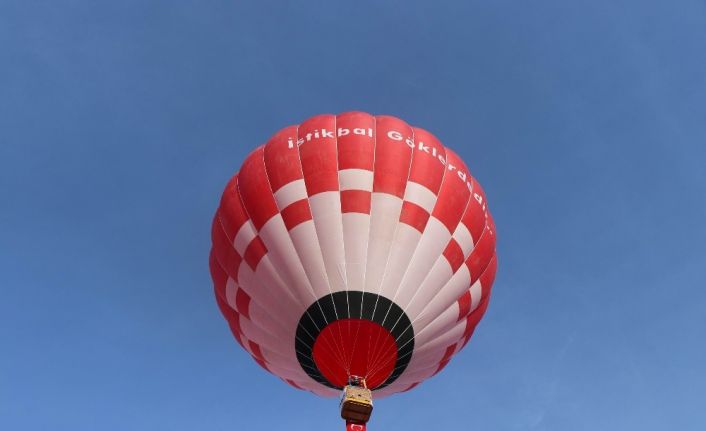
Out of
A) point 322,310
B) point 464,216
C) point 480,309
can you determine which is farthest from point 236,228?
point 480,309

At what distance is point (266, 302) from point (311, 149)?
3.25 m

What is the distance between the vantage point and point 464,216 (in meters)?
13.2

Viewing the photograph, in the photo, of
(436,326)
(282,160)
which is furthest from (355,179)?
(436,326)

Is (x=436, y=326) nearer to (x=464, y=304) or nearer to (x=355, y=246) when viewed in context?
(x=464, y=304)

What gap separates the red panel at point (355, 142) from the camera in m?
12.7

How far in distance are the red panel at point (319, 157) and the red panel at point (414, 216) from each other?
4.66 ft

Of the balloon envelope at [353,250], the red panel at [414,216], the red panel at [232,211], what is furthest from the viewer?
the red panel at [232,211]

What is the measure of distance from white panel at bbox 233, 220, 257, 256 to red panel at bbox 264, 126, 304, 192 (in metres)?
0.92

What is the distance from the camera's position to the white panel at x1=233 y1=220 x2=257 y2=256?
505 inches

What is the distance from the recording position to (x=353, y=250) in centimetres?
1194

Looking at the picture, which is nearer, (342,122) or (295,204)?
(295,204)

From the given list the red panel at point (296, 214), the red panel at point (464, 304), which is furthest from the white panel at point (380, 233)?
the red panel at point (464, 304)

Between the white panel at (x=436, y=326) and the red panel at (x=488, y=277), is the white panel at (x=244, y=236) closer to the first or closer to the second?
the white panel at (x=436, y=326)

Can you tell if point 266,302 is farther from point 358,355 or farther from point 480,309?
point 480,309
